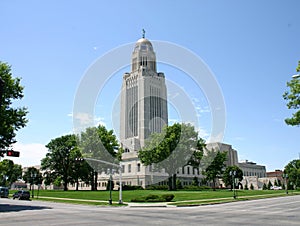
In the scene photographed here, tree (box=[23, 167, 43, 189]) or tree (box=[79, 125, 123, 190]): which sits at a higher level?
tree (box=[79, 125, 123, 190])

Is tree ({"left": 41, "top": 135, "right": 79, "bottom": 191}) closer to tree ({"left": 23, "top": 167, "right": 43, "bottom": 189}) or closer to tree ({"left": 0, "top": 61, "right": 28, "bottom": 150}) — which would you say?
tree ({"left": 23, "top": 167, "right": 43, "bottom": 189})

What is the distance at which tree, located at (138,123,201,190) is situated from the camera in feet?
221

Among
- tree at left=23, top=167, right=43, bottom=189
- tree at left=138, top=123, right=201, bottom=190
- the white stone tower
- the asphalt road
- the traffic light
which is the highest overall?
the white stone tower

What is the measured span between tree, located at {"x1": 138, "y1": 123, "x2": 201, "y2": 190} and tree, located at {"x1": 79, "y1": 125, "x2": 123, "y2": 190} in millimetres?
7112

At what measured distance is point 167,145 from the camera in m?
67.3

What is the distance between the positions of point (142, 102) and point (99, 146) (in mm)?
57844

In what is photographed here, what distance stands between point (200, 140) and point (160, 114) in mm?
59636

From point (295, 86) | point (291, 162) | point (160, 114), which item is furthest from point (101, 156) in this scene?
point (291, 162)

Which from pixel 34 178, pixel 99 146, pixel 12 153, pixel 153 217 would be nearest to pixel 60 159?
pixel 99 146

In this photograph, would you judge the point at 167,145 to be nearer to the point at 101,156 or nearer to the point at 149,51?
the point at 101,156

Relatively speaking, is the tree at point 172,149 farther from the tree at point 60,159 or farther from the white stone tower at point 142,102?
the white stone tower at point 142,102

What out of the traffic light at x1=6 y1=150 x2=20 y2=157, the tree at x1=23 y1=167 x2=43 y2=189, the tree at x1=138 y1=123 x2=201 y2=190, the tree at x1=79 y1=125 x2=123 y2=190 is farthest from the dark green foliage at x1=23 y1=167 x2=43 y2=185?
the traffic light at x1=6 y1=150 x2=20 y2=157

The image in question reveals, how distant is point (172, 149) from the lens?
68438mm

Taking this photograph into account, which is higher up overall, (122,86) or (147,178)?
(122,86)
